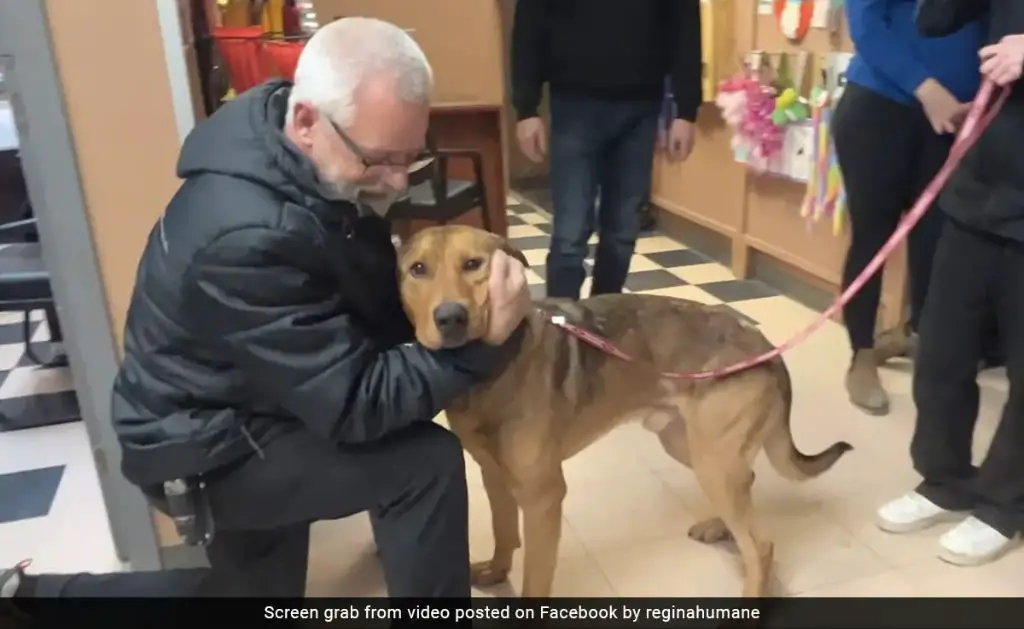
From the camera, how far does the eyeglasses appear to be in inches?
46.4

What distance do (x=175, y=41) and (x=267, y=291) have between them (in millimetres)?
631

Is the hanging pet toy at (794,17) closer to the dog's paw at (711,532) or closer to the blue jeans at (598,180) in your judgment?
the blue jeans at (598,180)

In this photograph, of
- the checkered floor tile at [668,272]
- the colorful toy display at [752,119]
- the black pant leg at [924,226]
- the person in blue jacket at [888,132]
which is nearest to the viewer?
the person in blue jacket at [888,132]

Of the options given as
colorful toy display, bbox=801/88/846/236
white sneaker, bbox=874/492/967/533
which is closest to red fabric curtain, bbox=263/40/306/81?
white sneaker, bbox=874/492/967/533

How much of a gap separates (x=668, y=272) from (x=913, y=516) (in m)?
1.96

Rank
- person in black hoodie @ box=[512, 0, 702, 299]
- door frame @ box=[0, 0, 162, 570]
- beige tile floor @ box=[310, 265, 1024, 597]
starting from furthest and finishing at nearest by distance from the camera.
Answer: person in black hoodie @ box=[512, 0, 702, 299] → beige tile floor @ box=[310, 265, 1024, 597] → door frame @ box=[0, 0, 162, 570]

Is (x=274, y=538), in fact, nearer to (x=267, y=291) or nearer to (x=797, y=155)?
(x=267, y=291)

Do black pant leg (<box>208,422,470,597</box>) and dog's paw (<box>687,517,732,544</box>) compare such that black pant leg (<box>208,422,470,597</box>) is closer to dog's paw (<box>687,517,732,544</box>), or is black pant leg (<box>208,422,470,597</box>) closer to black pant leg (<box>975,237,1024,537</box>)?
dog's paw (<box>687,517,732,544</box>)

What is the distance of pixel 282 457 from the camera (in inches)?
51.0

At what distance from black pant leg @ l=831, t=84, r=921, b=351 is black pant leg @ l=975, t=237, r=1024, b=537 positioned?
2.10 feet

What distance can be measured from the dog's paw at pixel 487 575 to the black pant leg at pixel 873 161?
135 centimetres

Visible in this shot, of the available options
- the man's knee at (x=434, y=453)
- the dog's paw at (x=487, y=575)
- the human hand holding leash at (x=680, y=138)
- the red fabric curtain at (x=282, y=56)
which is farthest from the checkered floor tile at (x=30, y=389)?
the human hand holding leash at (x=680, y=138)

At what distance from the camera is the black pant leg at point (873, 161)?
2.21m

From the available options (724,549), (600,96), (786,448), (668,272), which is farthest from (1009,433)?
(668,272)
